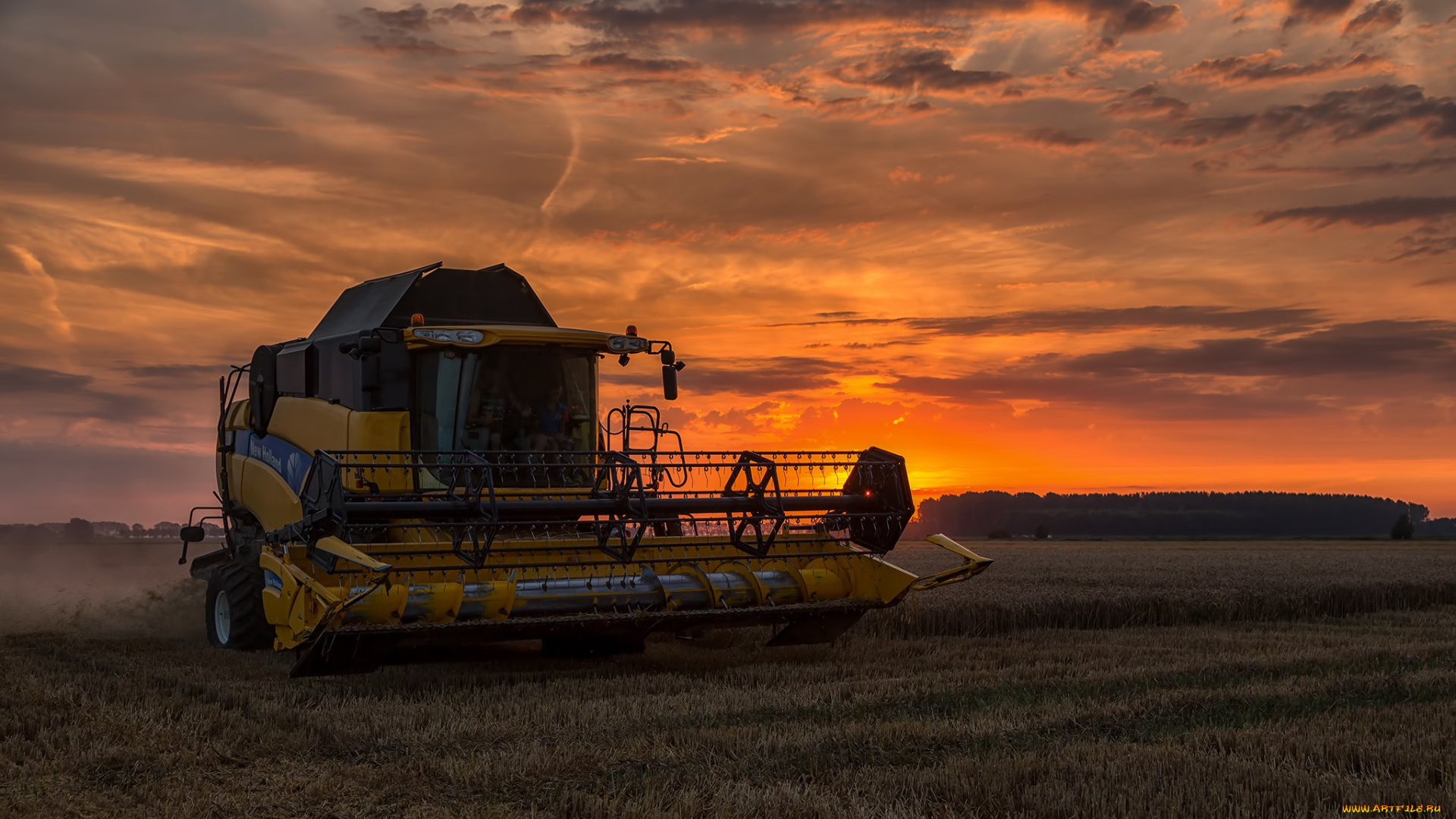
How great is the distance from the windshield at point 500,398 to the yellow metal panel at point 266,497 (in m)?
1.68

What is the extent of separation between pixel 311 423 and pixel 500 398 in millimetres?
2159

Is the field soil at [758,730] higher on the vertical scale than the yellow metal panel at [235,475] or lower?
lower

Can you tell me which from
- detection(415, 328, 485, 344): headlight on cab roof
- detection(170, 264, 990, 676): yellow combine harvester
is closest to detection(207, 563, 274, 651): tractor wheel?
detection(170, 264, 990, 676): yellow combine harvester

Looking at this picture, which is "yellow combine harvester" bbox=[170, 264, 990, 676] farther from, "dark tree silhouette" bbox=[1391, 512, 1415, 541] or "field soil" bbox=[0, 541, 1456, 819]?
"dark tree silhouette" bbox=[1391, 512, 1415, 541]

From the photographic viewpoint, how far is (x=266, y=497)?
510 inches

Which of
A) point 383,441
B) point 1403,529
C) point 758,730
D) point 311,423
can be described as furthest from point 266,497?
point 1403,529

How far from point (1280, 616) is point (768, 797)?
1336 centimetres

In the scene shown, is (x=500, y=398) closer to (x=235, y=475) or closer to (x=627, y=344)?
(x=627, y=344)

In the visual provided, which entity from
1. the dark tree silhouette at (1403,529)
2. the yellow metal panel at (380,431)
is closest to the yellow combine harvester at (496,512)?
the yellow metal panel at (380,431)

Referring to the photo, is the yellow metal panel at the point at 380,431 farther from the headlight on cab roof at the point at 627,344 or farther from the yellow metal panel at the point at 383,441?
the headlight on cab roof at the point at 627,344

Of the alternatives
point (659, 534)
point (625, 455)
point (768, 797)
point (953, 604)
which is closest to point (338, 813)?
point (768, 797)

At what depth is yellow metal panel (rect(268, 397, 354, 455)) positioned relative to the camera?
11672 millimetres

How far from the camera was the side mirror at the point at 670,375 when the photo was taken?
12117 millimetres

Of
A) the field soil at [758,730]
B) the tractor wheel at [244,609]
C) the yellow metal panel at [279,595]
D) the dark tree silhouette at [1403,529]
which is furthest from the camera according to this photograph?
the dark tree silhouette at [1403,529]
